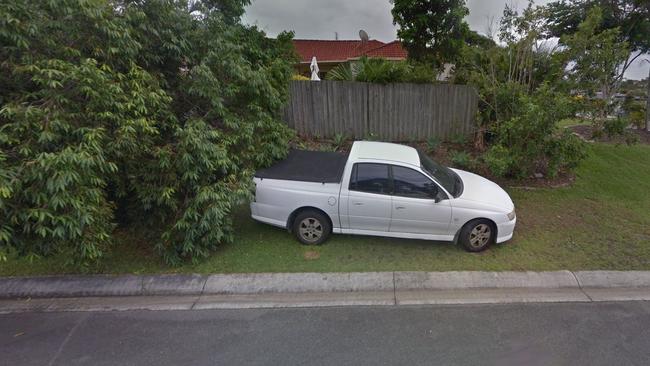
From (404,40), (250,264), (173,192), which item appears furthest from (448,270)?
(404,40)

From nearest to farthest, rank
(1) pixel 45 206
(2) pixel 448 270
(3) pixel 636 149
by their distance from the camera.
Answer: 1. (1) pixel 45 206
2. (2) pixel 448 270
3. (3) pixel 636 149

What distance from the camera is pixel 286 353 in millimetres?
2764

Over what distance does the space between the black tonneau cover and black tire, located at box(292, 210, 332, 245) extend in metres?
0.50

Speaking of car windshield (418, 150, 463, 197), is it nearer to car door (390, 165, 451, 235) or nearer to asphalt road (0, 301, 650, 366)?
car door (390, 165, 451, 235)

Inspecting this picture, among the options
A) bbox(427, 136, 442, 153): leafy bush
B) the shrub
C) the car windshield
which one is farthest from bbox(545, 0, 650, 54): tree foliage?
the car windshield

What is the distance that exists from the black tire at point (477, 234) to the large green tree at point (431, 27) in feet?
25.3

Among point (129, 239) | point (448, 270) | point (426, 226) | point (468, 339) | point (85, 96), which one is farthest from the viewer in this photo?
point (129, 239)

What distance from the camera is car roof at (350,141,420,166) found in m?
4.41

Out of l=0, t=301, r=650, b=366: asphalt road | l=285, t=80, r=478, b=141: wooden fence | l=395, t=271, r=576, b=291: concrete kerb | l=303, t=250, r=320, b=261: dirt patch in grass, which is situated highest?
l=285, t=80, r=478, b=141: wooden fence

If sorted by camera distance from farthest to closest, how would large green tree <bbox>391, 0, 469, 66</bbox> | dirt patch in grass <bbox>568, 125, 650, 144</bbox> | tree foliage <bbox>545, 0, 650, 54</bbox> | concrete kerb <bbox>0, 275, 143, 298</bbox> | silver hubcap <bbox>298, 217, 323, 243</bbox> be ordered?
tree foliage <bbox>545, 0, 650, 54</bbox>
large green tree <bbox>391, 0, 469, 66</bbox>
dirt patch in grass <bbox>568, 125, 650, 144</bbox>
silver hubcap <bbox>298, 217, 323, 243</bbox>
concrete kerb <bbox>0, 275, 143, 298</bbox>

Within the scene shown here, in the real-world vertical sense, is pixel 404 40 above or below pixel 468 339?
above

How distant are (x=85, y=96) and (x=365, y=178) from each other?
130 inches

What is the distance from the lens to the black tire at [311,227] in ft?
14.7

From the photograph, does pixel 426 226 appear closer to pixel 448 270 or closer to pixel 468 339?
pixel 448 270
